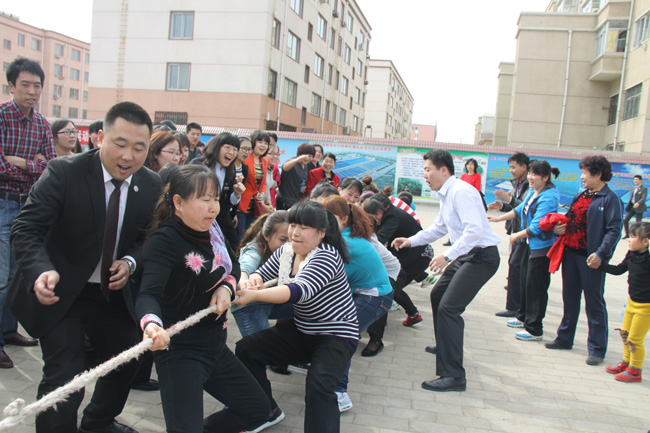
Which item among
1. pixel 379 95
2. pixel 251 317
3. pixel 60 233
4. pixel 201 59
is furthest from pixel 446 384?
pixel 379 95

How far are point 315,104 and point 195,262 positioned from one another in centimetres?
3334

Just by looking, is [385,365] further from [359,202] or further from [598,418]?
[359,202]

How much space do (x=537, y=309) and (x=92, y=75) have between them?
29447 millimetres

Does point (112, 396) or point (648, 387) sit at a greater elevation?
point (112, 396)

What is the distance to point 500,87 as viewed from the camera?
3516 cm

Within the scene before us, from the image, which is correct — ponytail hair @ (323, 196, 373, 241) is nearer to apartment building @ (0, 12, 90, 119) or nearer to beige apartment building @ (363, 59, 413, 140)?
beige apartment building @ (363, 59, 413, 140)

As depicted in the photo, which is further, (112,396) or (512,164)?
(512,164)

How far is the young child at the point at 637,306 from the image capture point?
4.07m

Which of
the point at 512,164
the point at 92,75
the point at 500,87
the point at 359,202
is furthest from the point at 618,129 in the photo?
the point at 92,75

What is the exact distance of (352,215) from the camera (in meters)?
3.85

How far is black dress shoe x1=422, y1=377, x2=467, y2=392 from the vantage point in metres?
3.73

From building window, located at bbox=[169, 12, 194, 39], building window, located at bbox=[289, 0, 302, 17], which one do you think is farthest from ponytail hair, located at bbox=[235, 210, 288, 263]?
building window, located at bbox=[289, 0, 302, 17]

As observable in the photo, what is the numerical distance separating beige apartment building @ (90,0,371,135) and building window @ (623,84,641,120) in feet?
59.6

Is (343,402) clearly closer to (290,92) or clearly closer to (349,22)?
(290,92)
